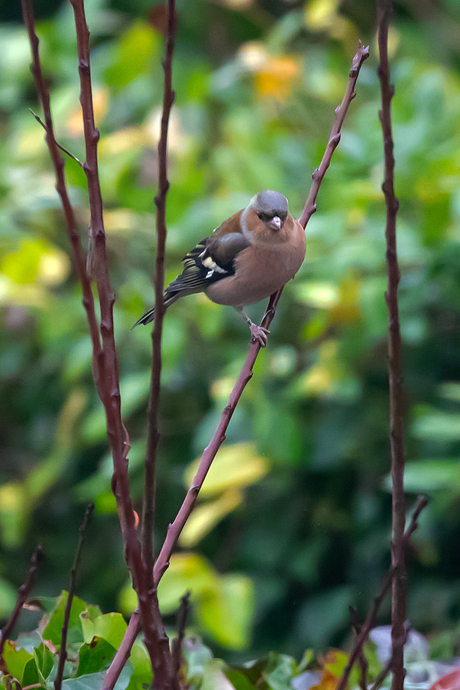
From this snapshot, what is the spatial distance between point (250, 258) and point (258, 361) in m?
0.62

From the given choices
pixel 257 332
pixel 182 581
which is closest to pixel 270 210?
pixel 257 332

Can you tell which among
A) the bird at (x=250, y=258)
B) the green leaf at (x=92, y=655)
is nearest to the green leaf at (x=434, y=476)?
the bird at (x=250, y=258)

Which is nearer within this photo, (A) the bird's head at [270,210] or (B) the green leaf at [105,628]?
(B) the green leaf at [105,628]

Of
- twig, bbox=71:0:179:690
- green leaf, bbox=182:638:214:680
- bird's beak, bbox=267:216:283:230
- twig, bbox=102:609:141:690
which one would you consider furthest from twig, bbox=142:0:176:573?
bird's beak, bbox=267:216:283:230

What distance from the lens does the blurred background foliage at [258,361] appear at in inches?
62.6

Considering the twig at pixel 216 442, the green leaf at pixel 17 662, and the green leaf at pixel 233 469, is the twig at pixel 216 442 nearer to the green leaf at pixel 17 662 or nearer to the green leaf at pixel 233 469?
the green leaf at pixel 17 662

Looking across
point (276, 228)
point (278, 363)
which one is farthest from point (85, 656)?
point (278, 363)

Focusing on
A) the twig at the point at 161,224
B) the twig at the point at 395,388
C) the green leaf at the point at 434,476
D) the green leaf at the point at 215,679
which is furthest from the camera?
the green leaf at the point at 434,476

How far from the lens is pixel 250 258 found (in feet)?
3.46

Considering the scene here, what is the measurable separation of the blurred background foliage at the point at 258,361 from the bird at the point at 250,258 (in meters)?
0.41

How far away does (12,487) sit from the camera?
6.43ft

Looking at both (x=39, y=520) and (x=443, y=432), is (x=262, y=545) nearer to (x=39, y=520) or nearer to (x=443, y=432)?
(x=443, y=432)

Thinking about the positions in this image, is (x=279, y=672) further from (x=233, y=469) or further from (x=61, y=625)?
(x=233, y=469)

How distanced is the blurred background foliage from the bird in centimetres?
41
